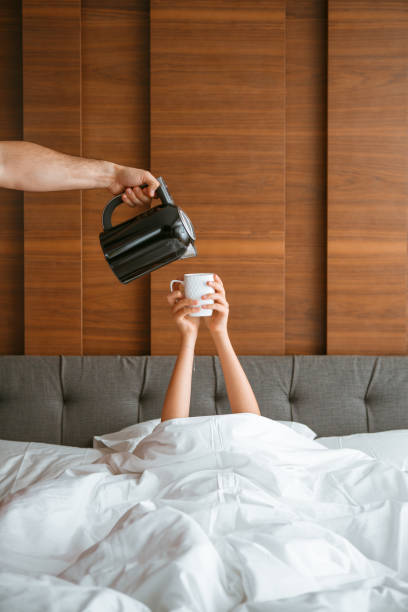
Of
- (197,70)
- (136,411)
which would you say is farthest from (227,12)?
(136,411)

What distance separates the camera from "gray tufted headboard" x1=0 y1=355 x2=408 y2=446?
5.39 feet

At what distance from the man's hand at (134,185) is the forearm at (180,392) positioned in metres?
0.47

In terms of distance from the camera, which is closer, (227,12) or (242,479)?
(242,479)

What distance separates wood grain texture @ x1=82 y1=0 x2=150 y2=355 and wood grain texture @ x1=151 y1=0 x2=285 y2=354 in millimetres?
82

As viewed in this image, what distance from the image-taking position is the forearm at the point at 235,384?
1.35 meters

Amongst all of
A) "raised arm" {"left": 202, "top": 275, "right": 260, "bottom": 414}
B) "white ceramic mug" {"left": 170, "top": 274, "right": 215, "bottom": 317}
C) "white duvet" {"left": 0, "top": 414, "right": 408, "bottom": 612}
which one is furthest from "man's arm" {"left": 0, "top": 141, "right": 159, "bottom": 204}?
"white duvet" {"left": 0, "top": 414, "right": 408, "bottom": 612}

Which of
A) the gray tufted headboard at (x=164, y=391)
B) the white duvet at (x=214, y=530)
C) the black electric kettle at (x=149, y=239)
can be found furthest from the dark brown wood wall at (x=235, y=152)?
the white duvet at (x=214, y=530)

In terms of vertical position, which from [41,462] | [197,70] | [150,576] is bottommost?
[41,462]

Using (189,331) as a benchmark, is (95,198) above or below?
above

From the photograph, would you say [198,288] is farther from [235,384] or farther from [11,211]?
[11,211]

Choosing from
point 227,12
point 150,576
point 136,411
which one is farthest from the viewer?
point 227,12

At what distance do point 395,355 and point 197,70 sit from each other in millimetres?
1378

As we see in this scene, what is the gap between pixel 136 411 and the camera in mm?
1656

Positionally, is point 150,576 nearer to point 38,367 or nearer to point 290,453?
point 290,453
